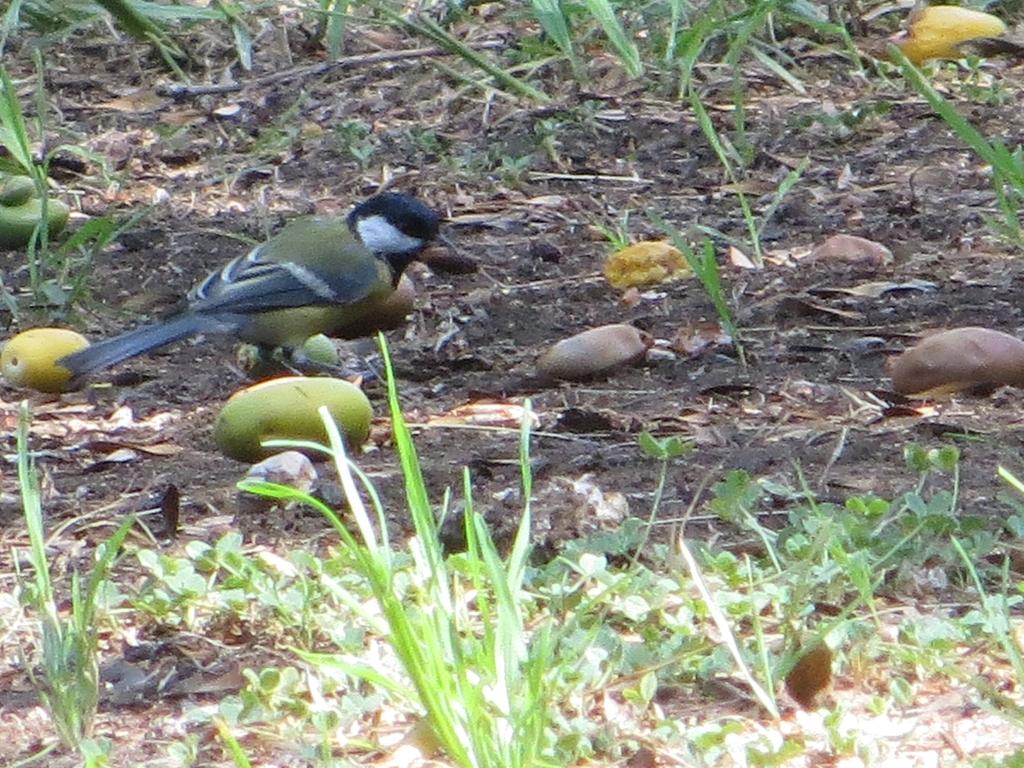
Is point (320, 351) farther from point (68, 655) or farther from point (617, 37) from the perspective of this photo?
point (68, 655)

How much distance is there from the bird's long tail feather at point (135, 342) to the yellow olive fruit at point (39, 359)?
32 millimetres

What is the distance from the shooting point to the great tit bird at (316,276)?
16.4 feet

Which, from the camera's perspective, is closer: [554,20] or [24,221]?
[24,221]

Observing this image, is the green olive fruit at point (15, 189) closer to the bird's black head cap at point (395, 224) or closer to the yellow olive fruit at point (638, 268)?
the bird's black head cap at point (395, 224)

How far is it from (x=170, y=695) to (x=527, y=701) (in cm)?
69

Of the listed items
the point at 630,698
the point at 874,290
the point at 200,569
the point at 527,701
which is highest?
the point at 527,701

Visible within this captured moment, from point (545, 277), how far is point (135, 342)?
116cm

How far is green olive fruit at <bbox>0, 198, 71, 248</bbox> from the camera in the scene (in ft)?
18.0

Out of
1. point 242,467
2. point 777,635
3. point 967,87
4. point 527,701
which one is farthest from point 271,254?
point 527,701

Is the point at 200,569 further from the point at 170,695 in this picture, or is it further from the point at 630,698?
the point at 630,698

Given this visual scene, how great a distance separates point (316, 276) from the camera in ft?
17.1

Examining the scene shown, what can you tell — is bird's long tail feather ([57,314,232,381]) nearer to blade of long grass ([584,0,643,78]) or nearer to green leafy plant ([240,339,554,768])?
blade of long grass ([584,0,643,78])

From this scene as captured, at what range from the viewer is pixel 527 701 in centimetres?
199

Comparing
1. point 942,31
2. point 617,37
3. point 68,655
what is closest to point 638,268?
point 617,37
